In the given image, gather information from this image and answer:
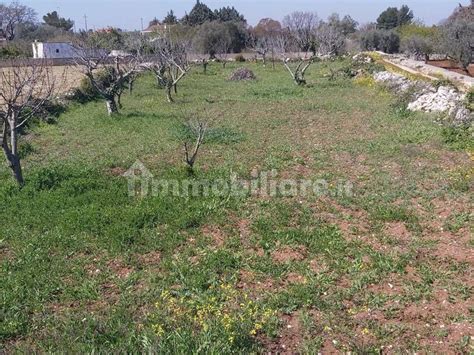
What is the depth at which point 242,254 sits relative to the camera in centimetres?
598

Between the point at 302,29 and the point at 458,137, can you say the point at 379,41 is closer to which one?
the point at 302,29

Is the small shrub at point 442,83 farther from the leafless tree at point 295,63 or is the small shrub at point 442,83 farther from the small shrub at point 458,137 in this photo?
the leafless tree at point 295,63

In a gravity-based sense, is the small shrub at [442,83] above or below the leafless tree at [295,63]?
below

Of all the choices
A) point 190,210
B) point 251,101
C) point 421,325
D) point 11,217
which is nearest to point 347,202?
point 190,210

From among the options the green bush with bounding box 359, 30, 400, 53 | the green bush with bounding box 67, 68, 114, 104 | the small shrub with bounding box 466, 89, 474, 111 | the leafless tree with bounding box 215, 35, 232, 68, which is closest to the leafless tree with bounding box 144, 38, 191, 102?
the green bush with bounding box 67, 68, 114, 104

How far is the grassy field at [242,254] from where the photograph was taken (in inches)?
173

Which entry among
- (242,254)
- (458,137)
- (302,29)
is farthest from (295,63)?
(242,254)

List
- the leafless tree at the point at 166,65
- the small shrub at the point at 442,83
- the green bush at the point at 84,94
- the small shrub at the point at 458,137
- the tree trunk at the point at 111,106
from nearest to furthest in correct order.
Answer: the small shrub at the point at 458,137 → the tree trunk at the point at 111,106 → the small shrub at the point at 442,83 → the green bush at the point at 84,94 → the leafless tree at the point at 166,65

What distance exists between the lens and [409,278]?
541cm

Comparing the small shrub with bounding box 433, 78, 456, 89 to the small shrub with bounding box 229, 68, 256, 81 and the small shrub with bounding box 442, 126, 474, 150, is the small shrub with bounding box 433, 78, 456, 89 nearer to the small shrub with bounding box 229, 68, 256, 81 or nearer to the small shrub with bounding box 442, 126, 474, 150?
the small shrub with bounding box 442, 126, 474, 150

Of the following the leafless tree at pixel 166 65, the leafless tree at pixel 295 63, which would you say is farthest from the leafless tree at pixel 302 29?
the leafless tree at pixel 166 65

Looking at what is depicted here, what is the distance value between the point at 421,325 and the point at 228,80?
23.3 m

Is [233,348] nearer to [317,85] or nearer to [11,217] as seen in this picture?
[11,217]

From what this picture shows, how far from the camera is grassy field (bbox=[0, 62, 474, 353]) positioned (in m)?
4.40
